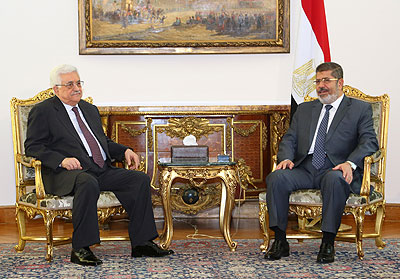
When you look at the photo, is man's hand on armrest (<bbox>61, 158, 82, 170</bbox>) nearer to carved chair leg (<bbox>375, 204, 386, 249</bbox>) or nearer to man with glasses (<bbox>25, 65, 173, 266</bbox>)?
→ man with glasses (<bbox>25, 65, 173, 266</bbox>)

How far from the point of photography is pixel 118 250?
4.53 meters

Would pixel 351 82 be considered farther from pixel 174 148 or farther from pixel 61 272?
pixel 61 272

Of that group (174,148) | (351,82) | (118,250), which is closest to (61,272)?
(118,250)

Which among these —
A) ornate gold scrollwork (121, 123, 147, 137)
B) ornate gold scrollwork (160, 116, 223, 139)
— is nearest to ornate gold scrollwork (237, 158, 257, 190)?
ornate gold scrollwork (160, 116, 223, 139)

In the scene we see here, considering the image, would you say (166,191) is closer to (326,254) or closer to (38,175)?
(38,175)

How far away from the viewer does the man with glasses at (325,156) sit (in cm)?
405

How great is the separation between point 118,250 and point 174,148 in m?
0.90

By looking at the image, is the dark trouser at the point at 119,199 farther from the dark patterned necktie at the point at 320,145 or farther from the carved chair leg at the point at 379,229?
the carved chair leg at the point at 379,229

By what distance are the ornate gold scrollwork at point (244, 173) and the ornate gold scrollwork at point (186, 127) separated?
45cm

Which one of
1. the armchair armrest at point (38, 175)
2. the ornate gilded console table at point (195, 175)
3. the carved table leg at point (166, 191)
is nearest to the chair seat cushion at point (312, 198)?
the ornate gilded console table at point (195, 175)

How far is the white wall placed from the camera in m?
5.81

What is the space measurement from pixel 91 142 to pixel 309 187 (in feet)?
5.56

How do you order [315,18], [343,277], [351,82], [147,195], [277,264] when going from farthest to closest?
[351,82]
[315,18]
[147,195]
[277,264]
[343,277]

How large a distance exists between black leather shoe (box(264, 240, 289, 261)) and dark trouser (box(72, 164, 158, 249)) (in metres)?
0.83
